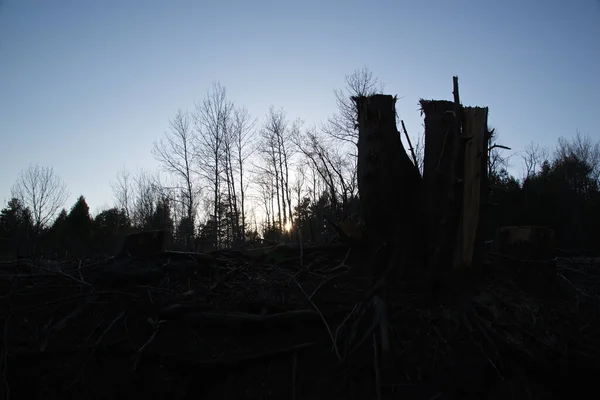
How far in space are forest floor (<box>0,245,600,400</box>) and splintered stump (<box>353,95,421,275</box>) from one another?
523mm

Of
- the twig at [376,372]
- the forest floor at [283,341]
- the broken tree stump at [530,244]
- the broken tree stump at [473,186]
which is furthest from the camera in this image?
the broken tree stump at [530,244]

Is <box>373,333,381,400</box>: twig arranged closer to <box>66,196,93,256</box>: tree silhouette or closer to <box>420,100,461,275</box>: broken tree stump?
<box>420,100,461,275</box>: broken tree stump

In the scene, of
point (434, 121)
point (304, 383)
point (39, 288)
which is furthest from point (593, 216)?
point (39, 288)

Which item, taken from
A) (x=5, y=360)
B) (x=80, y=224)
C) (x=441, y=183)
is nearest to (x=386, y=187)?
(x=441, y=183)

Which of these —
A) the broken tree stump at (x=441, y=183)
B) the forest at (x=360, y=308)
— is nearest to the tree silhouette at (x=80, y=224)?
the forest at (x=360, y=308)

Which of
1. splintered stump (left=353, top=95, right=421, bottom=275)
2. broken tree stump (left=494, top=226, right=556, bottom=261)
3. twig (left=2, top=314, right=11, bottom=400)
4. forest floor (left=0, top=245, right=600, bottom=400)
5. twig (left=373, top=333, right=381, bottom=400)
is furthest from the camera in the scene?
broken tree stump (left=494, top=226, right=556, bottom=261)

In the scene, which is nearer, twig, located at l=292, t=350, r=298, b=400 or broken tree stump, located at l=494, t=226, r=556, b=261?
twig, located at l=292, t=350, r=298, b=400

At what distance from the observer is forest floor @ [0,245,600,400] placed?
365 cm

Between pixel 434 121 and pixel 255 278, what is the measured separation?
9.88 ft

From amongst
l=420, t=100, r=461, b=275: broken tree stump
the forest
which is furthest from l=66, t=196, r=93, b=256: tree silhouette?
l=420, t=100, r=461, b=275: broken tree stump

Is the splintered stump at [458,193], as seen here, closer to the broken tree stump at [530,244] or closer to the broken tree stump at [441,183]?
the broken tree stump at [441,183]

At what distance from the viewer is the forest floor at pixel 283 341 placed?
3654mm

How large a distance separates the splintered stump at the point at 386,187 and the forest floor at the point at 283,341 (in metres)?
0.52

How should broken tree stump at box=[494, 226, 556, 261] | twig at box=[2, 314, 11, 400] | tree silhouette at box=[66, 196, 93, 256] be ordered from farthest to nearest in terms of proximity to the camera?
1. tree silhouette at box=[66, 196, 93, 256]
2. broken tree stump at box=[494, 226, 556, 261]
3. twig at box=[2, 314, 11, 400]
